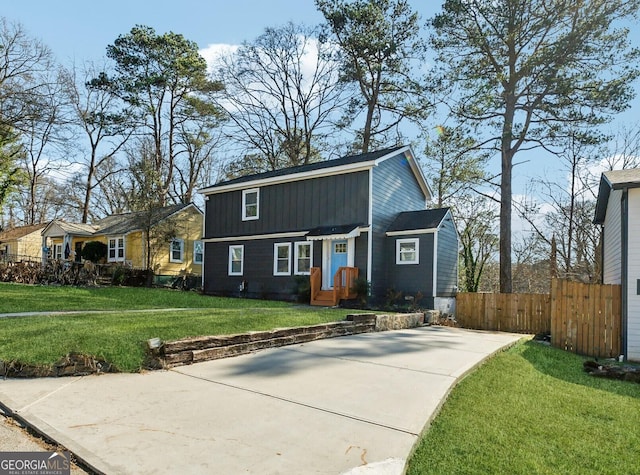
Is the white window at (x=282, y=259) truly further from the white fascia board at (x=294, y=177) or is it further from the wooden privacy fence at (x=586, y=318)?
the wooden privacy fence at (x=586, y=318)

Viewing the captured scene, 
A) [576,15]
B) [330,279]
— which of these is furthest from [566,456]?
[576,15]

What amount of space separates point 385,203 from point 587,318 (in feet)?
29.5

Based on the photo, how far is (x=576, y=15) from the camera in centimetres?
1741

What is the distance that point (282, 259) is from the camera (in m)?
18.8

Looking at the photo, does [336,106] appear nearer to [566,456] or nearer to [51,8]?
[51,8]

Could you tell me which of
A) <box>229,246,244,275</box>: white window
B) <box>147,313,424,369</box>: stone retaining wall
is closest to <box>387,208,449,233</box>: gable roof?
<box>229,246,244,275</box>: white window

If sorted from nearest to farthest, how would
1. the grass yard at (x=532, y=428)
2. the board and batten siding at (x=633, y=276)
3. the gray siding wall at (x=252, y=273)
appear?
the grass yard at (x=532, y=428) → the board and batten siding at (x=633, y=276) → the gray siding wall at (x=252, y=273)

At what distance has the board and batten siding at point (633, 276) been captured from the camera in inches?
354

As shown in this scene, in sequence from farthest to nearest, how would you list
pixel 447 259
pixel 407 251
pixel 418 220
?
pixel 447 259 → pixel 418 220 → pixel 407 251

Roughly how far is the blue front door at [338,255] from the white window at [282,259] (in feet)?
6.64

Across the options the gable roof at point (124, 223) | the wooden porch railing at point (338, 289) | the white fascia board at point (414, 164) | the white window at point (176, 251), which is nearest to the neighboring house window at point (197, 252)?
the white window at point (176, 251)

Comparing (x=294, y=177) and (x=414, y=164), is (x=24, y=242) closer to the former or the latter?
(x=294, y=177)

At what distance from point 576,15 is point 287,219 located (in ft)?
44.3

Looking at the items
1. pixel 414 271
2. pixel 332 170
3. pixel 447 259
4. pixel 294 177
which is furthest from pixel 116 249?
pixel 447 259
